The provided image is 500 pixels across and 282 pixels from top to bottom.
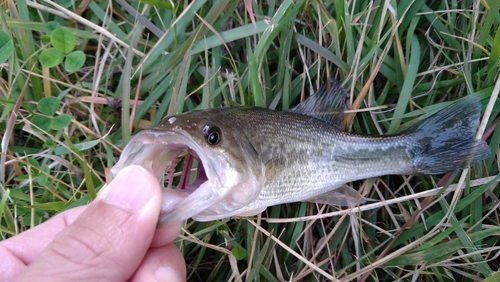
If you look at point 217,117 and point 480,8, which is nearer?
point 217,117

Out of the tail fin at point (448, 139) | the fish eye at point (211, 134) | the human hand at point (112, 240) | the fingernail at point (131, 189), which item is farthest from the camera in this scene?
the tail fin at point (448, 139)

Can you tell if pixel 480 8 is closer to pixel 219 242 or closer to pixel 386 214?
pixel 386 214

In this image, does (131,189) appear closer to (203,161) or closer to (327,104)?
(203,161)

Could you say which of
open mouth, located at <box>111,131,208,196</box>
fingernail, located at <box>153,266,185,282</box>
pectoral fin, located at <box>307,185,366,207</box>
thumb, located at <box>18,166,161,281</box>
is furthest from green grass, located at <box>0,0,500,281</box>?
thumb, located at <box>18,166,161,281</box>

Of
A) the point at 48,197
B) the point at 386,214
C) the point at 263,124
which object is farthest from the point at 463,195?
the point at 48,197

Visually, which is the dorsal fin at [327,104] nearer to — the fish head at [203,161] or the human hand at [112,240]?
the fish head at [203,161]

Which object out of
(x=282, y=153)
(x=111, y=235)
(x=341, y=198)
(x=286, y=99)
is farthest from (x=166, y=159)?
(x=341, y=198)

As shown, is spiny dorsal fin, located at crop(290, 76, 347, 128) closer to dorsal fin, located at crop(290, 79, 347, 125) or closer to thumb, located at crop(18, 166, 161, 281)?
dorsal fin, located at crop(290, 79, 347, 125)

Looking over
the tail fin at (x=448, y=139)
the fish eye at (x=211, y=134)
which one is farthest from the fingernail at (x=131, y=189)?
the tail fin at (x=448, y=139)
